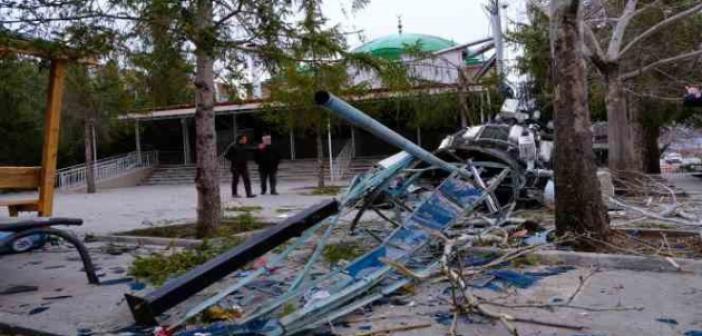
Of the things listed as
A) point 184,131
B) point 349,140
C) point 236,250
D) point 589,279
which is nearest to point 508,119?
point 589,279

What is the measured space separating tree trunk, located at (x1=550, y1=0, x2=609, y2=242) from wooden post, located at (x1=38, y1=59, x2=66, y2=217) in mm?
6441

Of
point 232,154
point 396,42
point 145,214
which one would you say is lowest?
point 145,214

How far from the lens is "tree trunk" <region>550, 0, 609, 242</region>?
6.46 m

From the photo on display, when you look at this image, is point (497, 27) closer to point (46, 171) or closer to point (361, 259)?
point (46, 171)

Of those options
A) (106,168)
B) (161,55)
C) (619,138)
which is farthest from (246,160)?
(106,168)

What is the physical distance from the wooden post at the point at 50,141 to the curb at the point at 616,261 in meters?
6.11

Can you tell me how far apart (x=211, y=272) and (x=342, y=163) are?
1043 inches

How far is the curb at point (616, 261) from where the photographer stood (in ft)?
18.6

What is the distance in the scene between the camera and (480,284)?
5281mm

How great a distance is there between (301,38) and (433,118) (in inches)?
510

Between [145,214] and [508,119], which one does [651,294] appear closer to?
[508,119]

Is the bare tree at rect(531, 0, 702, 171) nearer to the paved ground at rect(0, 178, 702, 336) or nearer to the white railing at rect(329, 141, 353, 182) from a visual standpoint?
the paved ground at rect(0, 178, 702, 336)

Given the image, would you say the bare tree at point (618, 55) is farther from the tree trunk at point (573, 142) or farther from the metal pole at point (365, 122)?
the metal pole at point (365, 122)

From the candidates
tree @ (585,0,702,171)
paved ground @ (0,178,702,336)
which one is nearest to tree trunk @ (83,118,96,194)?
tree @ (585,0,702,171)
